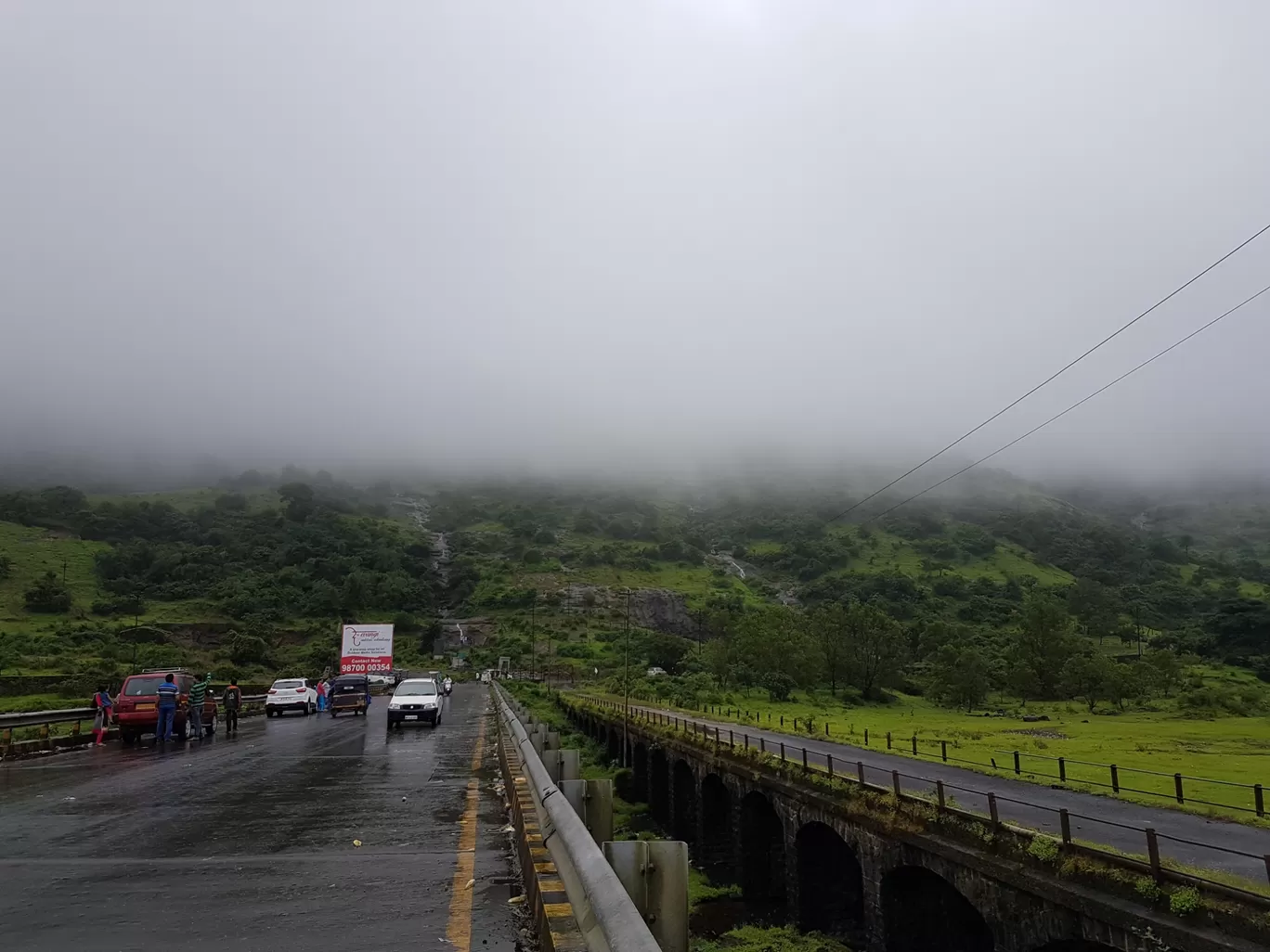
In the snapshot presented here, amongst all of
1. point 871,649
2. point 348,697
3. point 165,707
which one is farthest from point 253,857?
point 871,649

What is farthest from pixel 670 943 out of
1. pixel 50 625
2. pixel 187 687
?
pixel 50 625

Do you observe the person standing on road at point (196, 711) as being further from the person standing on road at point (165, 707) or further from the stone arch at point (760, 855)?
the stone arch at point (760, 855)

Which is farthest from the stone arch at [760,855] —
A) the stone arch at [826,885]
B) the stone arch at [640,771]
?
the stone arch at [640,771]

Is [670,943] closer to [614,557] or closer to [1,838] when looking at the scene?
[1,838]

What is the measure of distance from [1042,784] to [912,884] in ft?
20.3

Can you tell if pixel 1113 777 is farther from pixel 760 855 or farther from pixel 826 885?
pixel 760 855

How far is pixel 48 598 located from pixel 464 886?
113424 millimetres

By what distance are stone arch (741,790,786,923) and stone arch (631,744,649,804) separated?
14.0 m

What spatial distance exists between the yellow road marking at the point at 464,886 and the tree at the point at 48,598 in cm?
10784

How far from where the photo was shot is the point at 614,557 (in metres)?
179

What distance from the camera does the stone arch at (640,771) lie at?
3900 cm

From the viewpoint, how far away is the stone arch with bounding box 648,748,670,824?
113ft

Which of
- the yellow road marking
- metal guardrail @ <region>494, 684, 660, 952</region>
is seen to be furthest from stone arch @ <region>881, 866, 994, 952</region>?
metal guardrail @ <region>494, 684, 660, 952</region>

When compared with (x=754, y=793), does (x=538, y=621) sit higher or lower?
higher
